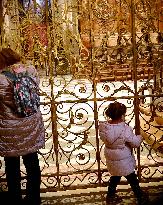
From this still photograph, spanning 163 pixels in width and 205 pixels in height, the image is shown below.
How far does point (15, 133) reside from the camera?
344 centimetres

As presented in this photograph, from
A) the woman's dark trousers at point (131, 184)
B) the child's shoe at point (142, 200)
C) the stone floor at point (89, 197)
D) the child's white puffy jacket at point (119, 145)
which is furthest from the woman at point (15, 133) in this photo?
the child's shoe at point (142, 200)

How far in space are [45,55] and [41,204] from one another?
5.36 ft

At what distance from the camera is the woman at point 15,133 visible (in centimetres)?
337

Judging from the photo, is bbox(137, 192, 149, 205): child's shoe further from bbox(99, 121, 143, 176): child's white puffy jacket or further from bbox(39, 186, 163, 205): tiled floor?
bbox(99, 121, 143, 176): child's white puffy jacket

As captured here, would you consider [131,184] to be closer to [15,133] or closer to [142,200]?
[142,200]

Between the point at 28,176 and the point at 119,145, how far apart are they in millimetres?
919

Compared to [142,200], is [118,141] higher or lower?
higher

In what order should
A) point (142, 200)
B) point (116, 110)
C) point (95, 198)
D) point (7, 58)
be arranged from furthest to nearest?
point (95, 198)
point (142, 200)
point (116, 110)
point (7, 58)

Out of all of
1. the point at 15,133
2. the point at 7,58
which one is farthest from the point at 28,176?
the point at 7,58

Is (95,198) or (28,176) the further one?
(95,198)

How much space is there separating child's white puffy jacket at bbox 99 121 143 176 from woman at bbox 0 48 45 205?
627 mm

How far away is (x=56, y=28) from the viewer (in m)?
4.29

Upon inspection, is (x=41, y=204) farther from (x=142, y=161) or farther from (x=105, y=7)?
(x=105, y=7)

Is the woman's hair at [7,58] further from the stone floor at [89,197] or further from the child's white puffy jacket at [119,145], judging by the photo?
the stone floor at [89,197]
